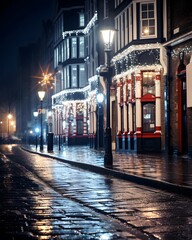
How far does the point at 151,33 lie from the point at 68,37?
3159cm

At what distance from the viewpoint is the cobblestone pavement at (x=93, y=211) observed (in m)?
7.22

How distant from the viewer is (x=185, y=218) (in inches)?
331

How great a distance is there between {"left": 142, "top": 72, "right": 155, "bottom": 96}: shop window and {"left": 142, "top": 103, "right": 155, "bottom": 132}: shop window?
75 cm

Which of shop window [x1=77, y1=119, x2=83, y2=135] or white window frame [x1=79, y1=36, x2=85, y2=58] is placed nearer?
white window frame [x1=79, y1=36, x2=85, y2=58]

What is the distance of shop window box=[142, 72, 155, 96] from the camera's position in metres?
→ 31.2

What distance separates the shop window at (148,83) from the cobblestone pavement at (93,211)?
688 inches

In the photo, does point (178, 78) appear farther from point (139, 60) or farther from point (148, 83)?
point (139, 60)

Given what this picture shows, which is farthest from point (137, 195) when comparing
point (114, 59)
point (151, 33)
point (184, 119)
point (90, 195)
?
point (114, 59)

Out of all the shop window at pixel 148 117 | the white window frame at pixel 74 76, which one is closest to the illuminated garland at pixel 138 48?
the shop window at pixel 148 117

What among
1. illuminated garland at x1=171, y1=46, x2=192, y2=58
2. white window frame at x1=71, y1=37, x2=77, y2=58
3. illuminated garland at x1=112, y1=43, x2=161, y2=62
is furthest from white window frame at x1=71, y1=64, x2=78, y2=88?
illuminated garland at x1=171, y1=46, x2=192, y2=58

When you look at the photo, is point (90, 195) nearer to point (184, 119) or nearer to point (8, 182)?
point (8, 182)

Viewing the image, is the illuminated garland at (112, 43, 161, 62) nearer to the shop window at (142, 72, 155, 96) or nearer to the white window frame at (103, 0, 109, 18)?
the shop window at (142, 72, 155, 96)

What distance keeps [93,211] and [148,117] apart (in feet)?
→ 74.0

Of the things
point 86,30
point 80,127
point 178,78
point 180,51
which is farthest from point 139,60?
point 80,127
